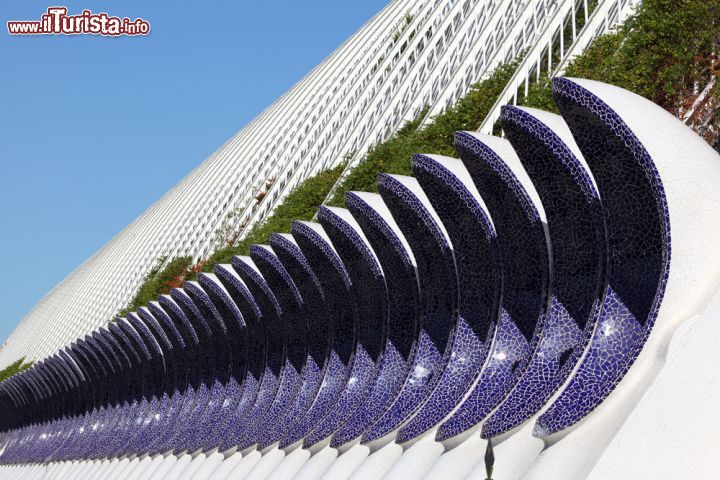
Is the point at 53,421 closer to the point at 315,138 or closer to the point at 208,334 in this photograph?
the point at 315,138

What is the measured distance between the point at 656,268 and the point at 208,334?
14.6 meters

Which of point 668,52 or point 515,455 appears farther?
point 668,52

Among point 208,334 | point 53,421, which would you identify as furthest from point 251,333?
point 53,421

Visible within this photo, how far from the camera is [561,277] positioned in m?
10.8

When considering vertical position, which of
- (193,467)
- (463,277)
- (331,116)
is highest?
(463,277)

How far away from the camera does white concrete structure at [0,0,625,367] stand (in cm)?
2723

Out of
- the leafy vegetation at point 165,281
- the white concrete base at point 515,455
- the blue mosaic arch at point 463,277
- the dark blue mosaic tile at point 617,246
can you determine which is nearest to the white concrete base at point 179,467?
the blue mosaic arch at point 463,277

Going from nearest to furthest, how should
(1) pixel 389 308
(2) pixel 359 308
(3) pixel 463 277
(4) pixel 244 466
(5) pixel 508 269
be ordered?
(5) pixel 508 269 < (3) pixel 463 277 < (1) pixel 389 308 < (2) pixel 359 308 < (4) pixel 244 466

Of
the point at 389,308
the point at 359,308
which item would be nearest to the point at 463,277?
the point at 389,308

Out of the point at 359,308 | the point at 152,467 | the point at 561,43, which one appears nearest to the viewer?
the point at 359,308

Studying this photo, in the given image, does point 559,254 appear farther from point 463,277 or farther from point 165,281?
point 165,281

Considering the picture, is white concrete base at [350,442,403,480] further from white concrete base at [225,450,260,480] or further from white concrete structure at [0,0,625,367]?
white concrete structure at [0,0,625,367]

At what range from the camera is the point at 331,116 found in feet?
129

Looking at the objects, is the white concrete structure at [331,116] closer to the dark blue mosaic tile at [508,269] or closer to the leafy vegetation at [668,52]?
the leafy vegetation at [668,52]
